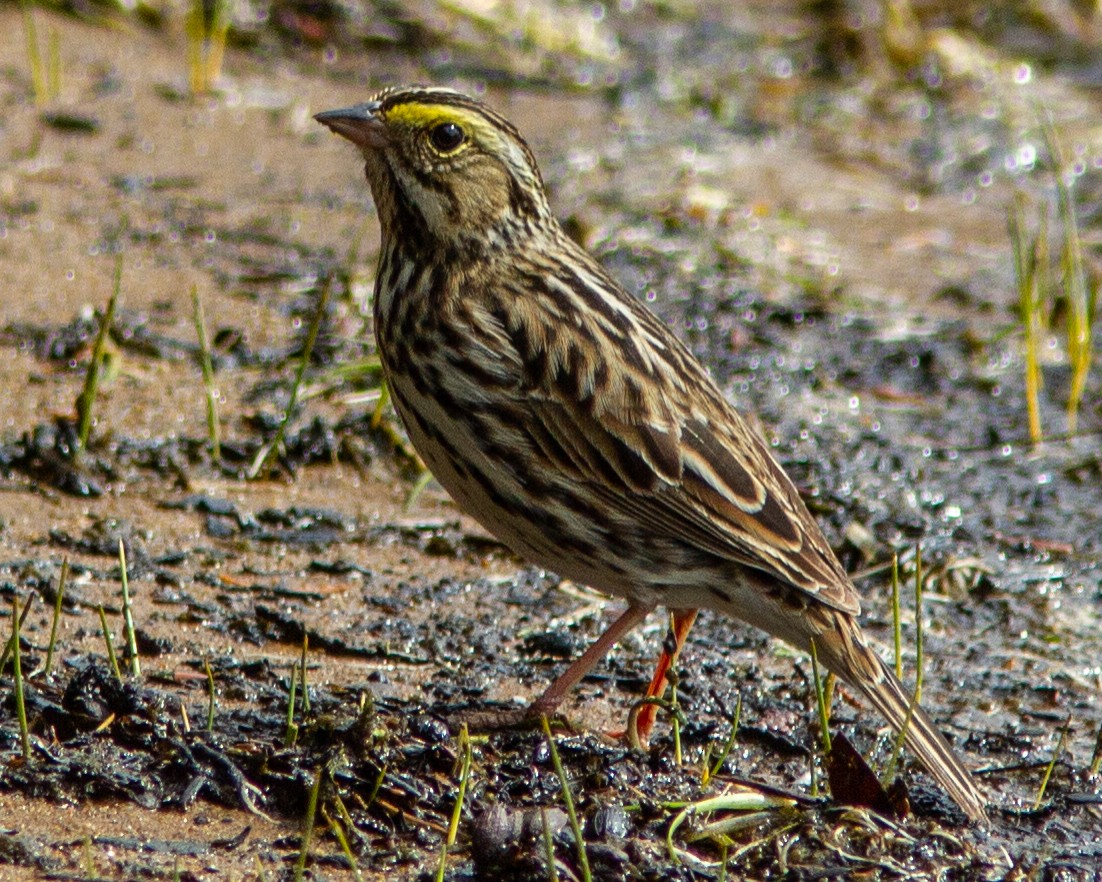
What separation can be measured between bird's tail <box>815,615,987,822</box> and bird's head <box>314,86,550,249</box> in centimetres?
157

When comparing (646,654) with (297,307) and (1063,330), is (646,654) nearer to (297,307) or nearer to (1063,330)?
(297,307)

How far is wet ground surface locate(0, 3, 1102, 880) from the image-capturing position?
4.41 m

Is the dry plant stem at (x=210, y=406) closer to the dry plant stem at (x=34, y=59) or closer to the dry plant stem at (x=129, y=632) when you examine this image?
the dry plant stem at (x=129, y=632)

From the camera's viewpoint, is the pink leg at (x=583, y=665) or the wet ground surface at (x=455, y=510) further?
the pink leg at (x=583, y=665)

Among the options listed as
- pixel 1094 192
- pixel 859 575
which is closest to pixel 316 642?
pixel 859 575

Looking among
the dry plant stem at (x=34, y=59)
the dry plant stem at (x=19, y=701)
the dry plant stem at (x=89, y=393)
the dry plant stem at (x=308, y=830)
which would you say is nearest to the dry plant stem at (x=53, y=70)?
the dry plant stem at (x=34, y=59)

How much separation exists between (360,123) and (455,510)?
1.74 meters

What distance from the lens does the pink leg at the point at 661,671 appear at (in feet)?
16.5

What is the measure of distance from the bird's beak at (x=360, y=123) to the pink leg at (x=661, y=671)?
5.51 ft

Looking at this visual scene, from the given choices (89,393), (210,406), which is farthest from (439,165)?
(89,393)

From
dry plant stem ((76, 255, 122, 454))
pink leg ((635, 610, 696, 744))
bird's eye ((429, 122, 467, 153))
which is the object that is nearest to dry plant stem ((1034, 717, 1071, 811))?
pink leg ((635, 610, 696, 744))

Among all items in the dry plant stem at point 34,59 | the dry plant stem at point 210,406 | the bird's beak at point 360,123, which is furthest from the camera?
the dry plant stem at point 34,59

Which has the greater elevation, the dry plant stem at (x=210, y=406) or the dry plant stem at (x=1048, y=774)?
the dry plant stem at (x=210, y=406)

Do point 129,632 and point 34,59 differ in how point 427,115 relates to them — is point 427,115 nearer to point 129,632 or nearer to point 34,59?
point 129,632
